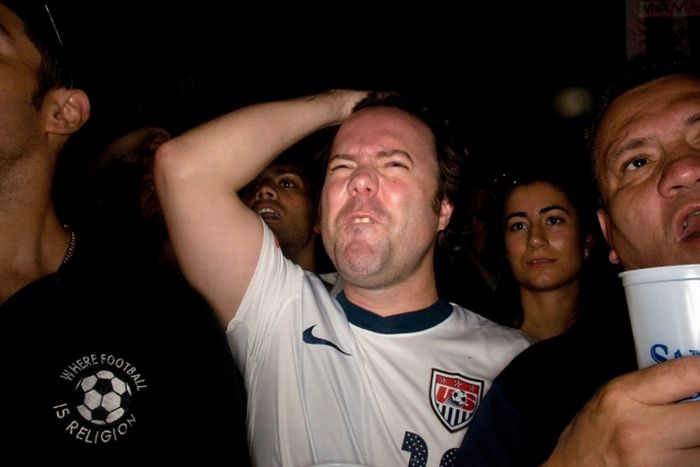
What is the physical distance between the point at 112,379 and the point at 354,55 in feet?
17.3

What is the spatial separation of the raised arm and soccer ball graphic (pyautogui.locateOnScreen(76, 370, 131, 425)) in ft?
1.85

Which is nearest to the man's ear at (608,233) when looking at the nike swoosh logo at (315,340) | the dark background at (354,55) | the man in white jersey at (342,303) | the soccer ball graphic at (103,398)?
the man in white jersey at (342,303)

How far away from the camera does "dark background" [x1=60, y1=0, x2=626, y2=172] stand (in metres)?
3.97

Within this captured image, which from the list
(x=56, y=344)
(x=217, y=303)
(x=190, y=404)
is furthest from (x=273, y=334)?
(x=56, y=344)

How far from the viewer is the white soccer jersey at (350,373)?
5.12 ft

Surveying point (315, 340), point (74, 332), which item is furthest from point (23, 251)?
point (315, 340)

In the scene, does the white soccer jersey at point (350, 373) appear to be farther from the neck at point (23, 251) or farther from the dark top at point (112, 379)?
the neck at point (23, 251)

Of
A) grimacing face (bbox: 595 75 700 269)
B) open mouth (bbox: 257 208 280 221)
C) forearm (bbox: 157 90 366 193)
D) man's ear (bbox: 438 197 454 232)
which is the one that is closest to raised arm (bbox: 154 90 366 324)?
forearm (bbox: 157 90 366 193)

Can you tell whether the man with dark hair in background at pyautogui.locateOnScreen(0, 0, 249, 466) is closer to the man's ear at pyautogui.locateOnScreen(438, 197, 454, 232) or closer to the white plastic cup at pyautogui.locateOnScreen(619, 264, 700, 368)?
the white plastic cup at pyautogui.locateOnScreen(619, 264, 700, 368)

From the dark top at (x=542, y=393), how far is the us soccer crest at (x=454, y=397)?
0.27 meters

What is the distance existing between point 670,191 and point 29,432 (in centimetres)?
193

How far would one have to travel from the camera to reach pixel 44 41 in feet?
5.25

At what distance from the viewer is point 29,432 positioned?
1.20 metres

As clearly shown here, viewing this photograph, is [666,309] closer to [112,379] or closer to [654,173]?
[654,173]
